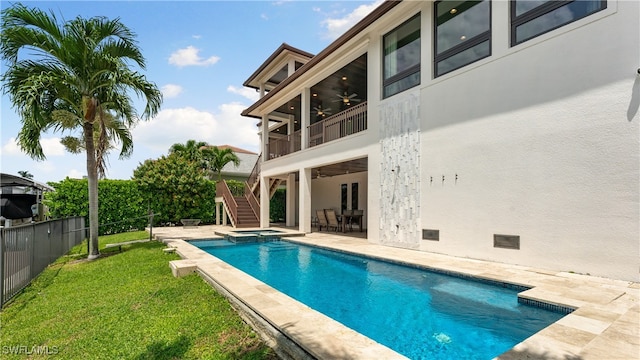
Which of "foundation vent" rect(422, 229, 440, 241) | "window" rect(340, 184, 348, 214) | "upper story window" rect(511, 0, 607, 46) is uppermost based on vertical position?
"upper story window" rect(511, 0, 607, 46)

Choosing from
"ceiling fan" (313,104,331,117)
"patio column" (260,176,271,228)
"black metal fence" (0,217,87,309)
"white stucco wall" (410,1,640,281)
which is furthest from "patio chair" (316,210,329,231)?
"black metal fence" (0,217,87,309)

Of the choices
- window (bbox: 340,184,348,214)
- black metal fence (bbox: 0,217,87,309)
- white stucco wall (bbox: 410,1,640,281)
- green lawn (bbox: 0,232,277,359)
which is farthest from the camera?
window (bbox: 340,184,348,214)

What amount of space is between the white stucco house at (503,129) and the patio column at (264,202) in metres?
7.20

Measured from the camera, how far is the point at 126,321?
162 inches

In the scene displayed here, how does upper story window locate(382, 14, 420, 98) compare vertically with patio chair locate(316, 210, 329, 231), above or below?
above

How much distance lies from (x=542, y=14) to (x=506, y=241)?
5.23 meters

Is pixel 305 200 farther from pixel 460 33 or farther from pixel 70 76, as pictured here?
pixel 70 76

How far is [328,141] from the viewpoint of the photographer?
1345cm

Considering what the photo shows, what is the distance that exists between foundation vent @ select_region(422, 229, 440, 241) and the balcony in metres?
4.80

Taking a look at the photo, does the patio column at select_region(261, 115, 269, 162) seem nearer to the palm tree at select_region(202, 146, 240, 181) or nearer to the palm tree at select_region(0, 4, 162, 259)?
the palm tree at select_region(0, 4, 162, 259)

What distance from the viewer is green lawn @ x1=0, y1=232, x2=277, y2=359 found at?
3.28 meters

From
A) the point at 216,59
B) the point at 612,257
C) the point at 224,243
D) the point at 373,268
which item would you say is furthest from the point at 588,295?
the point at 216,59

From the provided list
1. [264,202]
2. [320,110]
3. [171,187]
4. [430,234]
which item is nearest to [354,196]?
[264,202]

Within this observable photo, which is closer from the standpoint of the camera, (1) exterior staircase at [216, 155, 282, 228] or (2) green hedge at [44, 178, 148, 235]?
(2) green hedge at [44, 178, 148, 235]
